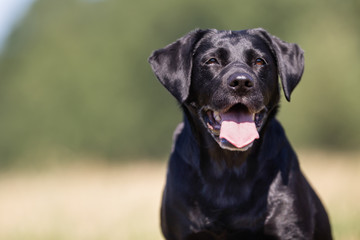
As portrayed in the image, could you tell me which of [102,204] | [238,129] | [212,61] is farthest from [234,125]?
[102,204]

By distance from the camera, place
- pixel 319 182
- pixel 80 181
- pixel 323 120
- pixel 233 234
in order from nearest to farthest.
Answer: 1. pixel 233 234
2. pixel 319 182
3. pixel 80 181
4. pixel 323 120

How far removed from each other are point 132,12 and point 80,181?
1881 cm

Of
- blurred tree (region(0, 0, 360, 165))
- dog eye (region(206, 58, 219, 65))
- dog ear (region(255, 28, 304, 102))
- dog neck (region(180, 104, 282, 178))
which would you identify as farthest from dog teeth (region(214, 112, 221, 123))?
blurred tree (region(0, 0, 360, 165))

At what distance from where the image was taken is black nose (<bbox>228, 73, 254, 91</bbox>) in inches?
147

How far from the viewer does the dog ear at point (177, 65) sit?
400cm

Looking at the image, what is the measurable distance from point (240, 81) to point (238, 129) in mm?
332

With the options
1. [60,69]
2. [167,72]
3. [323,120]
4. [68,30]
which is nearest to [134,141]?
[60,69]

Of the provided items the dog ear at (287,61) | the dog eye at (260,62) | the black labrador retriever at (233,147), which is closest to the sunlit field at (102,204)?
the black labrador retriever at (233,147)

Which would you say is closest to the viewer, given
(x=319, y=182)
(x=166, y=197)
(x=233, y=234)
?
(x=233, y=234)

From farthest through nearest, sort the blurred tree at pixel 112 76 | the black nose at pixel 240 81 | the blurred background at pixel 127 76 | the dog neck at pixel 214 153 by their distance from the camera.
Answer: the blurred tree at pixel 112 76
the blurred background at pixel 127 76
the dog neck at pixel 214 153
the black nose at pixel 240 81

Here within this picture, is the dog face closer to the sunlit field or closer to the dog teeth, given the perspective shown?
the dog teeth

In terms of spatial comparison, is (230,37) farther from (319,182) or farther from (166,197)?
(319,182)

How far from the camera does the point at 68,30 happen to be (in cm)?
2953

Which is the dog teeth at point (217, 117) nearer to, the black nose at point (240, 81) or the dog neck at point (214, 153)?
the dog neck at point (214, 153)
